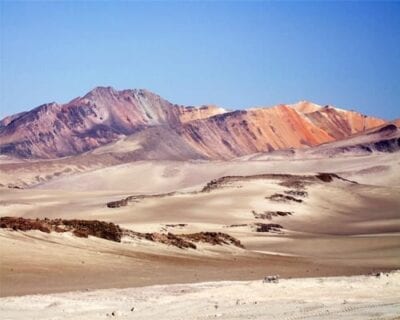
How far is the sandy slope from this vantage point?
12.6 metres

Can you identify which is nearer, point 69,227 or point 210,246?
point 69,227

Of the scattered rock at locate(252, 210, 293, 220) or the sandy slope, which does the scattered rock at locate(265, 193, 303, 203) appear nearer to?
the scattered rock at locate(252, 210, 293, 220)

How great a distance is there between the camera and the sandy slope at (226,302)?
1257 centimetres

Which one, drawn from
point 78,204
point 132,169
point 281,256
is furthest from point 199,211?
point 132,169

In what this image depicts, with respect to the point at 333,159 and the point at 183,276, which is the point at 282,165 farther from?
the point at 183,276

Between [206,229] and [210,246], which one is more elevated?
[206,229]

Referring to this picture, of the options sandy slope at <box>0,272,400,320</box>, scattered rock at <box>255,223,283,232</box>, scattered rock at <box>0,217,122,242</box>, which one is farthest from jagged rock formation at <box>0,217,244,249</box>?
scattered rock at <box>255,223,283,232</box>

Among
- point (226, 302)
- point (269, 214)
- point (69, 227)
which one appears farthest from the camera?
point (269, 214)

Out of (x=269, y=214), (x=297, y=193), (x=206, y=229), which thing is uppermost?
(x=297, y=193)

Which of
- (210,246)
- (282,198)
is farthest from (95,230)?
(282,198)

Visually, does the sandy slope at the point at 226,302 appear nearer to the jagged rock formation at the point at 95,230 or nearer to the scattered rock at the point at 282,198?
the jagged rock formation at the point at 95,230

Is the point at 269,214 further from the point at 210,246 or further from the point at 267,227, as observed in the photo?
the point at 210,246

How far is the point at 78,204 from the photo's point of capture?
57344 millimetres

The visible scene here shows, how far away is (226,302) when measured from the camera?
1421 cm
